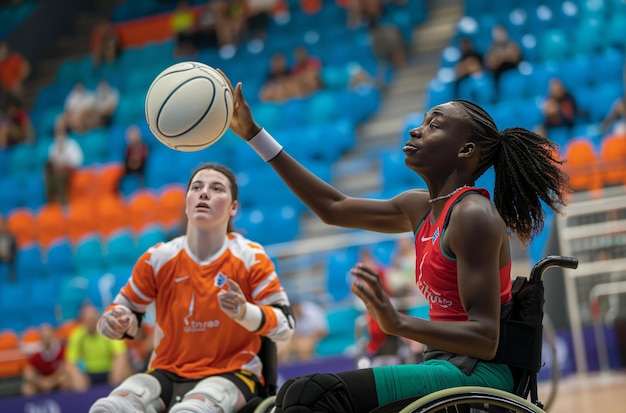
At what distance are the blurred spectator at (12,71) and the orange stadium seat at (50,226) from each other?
380 cm

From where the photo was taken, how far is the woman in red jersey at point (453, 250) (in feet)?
8.95

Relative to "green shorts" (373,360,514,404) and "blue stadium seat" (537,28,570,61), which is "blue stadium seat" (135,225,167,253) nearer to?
"blue stadium seat" (537,28,570,61)

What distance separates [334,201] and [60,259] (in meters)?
8.99

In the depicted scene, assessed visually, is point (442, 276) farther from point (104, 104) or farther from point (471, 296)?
point (104, 104)

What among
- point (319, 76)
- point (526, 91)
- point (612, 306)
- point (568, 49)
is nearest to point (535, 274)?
point (612, 306)

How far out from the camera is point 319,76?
12.5m

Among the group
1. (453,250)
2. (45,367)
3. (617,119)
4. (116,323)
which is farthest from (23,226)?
(453,250)

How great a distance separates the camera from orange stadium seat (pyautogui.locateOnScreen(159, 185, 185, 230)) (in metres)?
11.3

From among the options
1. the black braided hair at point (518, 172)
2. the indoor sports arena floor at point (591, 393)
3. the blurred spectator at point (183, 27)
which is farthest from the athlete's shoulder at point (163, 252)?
the blurred spectator at point (183, 27)

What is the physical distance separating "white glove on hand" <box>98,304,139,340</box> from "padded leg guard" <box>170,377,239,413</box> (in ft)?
1.22

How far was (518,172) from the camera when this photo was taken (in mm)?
3121

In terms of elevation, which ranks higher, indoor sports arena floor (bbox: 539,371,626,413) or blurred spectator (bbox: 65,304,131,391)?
blurred spectator (bbox: 65,304,131,391)

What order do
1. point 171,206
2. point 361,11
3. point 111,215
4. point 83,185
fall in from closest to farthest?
1. point 171,206
2. point 111,215
3. point 83,185
4. point 361,11

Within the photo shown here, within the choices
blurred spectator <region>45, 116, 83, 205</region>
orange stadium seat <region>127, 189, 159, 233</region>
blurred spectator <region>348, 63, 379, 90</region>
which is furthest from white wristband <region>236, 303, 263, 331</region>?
blurred spectator <region>45, 116, 83, 205</region>
